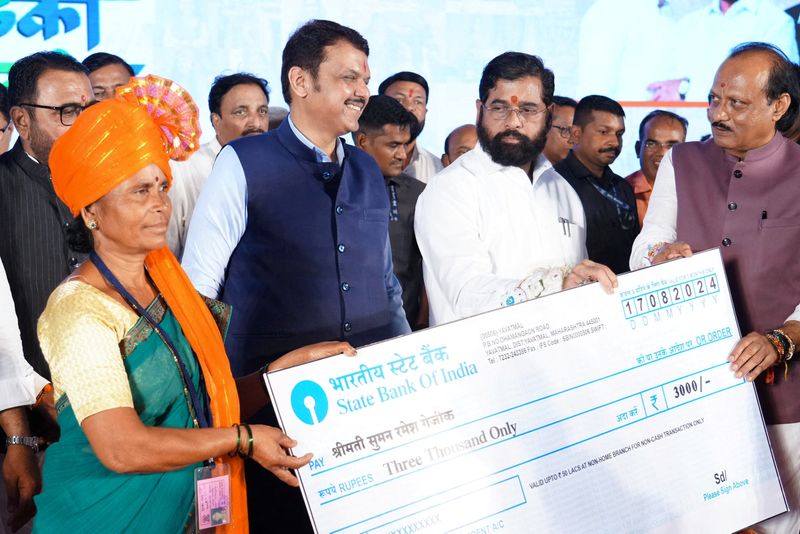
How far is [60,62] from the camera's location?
3.38 m

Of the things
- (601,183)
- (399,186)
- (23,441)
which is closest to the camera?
(23,441)

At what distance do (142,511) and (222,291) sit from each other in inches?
38.4

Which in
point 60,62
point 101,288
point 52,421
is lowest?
point 52,421

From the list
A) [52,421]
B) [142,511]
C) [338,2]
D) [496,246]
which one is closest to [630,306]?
[496,246]

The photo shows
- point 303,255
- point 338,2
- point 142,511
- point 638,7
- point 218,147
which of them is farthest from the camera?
point 638,7

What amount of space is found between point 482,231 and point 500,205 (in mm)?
108

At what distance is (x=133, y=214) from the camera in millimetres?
1932

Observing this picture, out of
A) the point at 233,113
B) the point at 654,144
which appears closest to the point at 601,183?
the point at 654,144

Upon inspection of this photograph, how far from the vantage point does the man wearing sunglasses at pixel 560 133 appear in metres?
5.87

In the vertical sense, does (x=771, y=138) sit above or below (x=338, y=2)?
below

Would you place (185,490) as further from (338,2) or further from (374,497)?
(338,2)

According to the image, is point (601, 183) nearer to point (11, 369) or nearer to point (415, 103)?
point (415, 103)

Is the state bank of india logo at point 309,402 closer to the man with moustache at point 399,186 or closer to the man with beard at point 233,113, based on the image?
the man with moustache at point 399,186

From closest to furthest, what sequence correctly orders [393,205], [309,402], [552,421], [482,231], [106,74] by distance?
[309,402] < [552,421] < [482,231] < [393,205] < [106,74]
